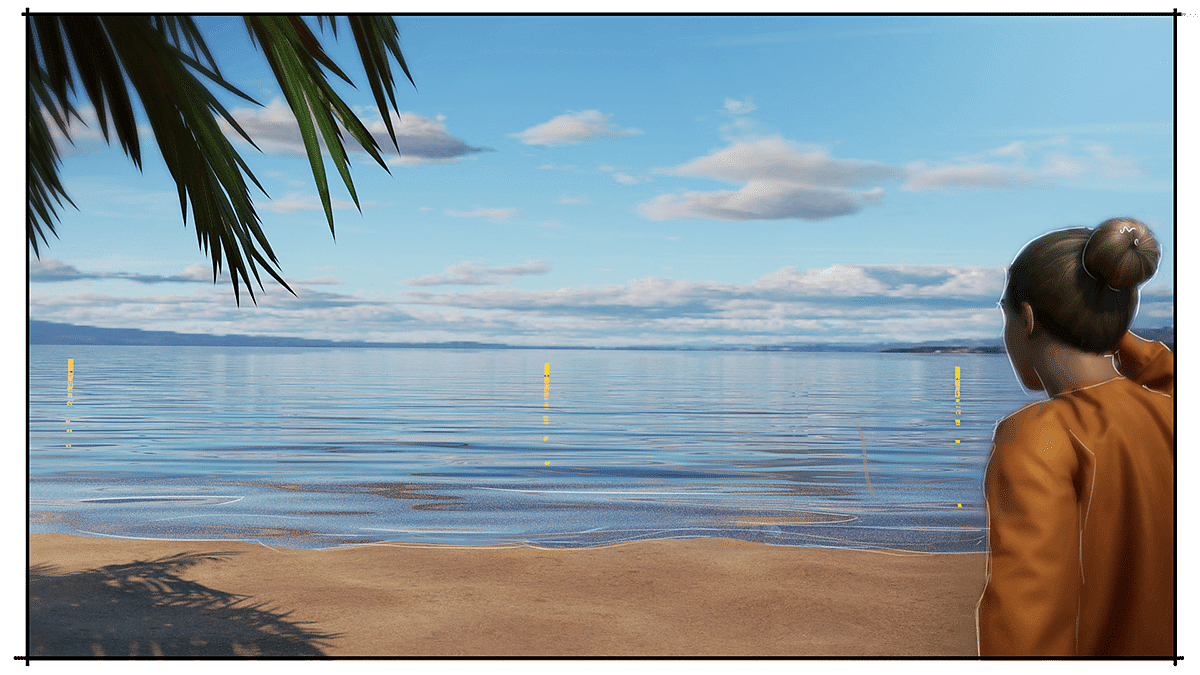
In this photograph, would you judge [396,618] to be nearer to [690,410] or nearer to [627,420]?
[627,420]

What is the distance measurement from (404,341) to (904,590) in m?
3.70

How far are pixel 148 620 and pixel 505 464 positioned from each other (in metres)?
8.24

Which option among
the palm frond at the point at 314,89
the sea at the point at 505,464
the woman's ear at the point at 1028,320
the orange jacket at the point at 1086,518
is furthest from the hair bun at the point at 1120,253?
the palm frond at the point at 314,89

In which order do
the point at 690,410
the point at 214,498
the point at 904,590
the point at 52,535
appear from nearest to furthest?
the point at 904,590 → the point at 52,535 → the point at 214,498 → the point at 690,410

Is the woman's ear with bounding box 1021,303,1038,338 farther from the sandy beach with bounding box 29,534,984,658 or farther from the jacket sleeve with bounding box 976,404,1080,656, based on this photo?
the sandy beach with bounding box 29,534,984,658

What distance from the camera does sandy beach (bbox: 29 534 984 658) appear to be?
122 inches

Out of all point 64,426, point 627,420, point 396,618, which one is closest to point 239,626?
point 396,618

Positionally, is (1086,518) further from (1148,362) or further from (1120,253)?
(1120,253)

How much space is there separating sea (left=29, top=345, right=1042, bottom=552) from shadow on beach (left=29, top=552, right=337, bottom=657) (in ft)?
3.81

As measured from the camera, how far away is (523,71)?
4.15 meters

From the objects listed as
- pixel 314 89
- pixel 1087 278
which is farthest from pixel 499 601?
pixel 1087 278

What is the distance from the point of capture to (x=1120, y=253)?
4.36ft

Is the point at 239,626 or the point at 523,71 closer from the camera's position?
the point at 239,626

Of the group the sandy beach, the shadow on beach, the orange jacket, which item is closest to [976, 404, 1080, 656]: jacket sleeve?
the orange jacket
